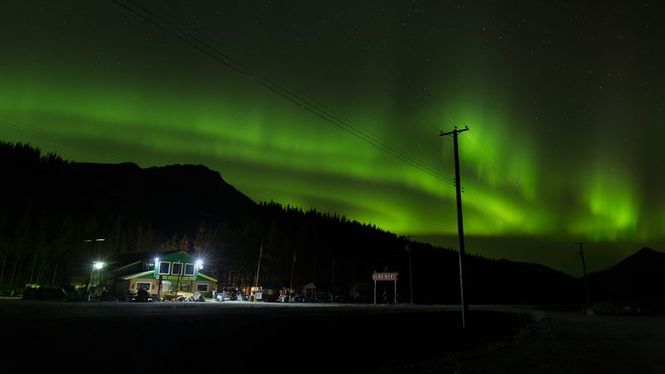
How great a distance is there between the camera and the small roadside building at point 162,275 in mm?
75312

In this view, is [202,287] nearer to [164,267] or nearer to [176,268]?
[176,268]

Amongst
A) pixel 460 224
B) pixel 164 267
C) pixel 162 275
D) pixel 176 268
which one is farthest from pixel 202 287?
pixel 460 224

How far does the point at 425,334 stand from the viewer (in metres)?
33.5

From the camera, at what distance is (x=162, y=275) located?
76500 millimetres

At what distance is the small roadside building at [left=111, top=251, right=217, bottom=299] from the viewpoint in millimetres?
75312

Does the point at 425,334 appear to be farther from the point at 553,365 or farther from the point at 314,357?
the point at 553,365

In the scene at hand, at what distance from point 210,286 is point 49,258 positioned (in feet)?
166

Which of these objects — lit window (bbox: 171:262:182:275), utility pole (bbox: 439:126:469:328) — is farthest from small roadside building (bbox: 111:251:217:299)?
utility pole (bbox: 439:126:469:328)

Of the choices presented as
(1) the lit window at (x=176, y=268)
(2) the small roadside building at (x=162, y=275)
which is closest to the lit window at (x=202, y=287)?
(2) the small roadside building at (x=162, y=275)

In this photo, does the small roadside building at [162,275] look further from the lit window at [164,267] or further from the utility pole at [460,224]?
the utility pole at [460,224]

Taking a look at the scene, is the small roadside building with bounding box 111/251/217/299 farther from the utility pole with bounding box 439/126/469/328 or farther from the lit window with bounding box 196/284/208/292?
the utility pole with bounding box 439/126/469/328

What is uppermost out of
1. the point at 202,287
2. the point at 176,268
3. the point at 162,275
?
the point at 176,268

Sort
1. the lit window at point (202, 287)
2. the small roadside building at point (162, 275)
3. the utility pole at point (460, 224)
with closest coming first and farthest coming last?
→ the utility pole at point (460, 224)
the small roadside building at point (162, 275)
the lit window at point (202, 287)

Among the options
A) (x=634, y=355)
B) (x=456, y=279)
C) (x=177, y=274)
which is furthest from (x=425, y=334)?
(x=456, y=279)
